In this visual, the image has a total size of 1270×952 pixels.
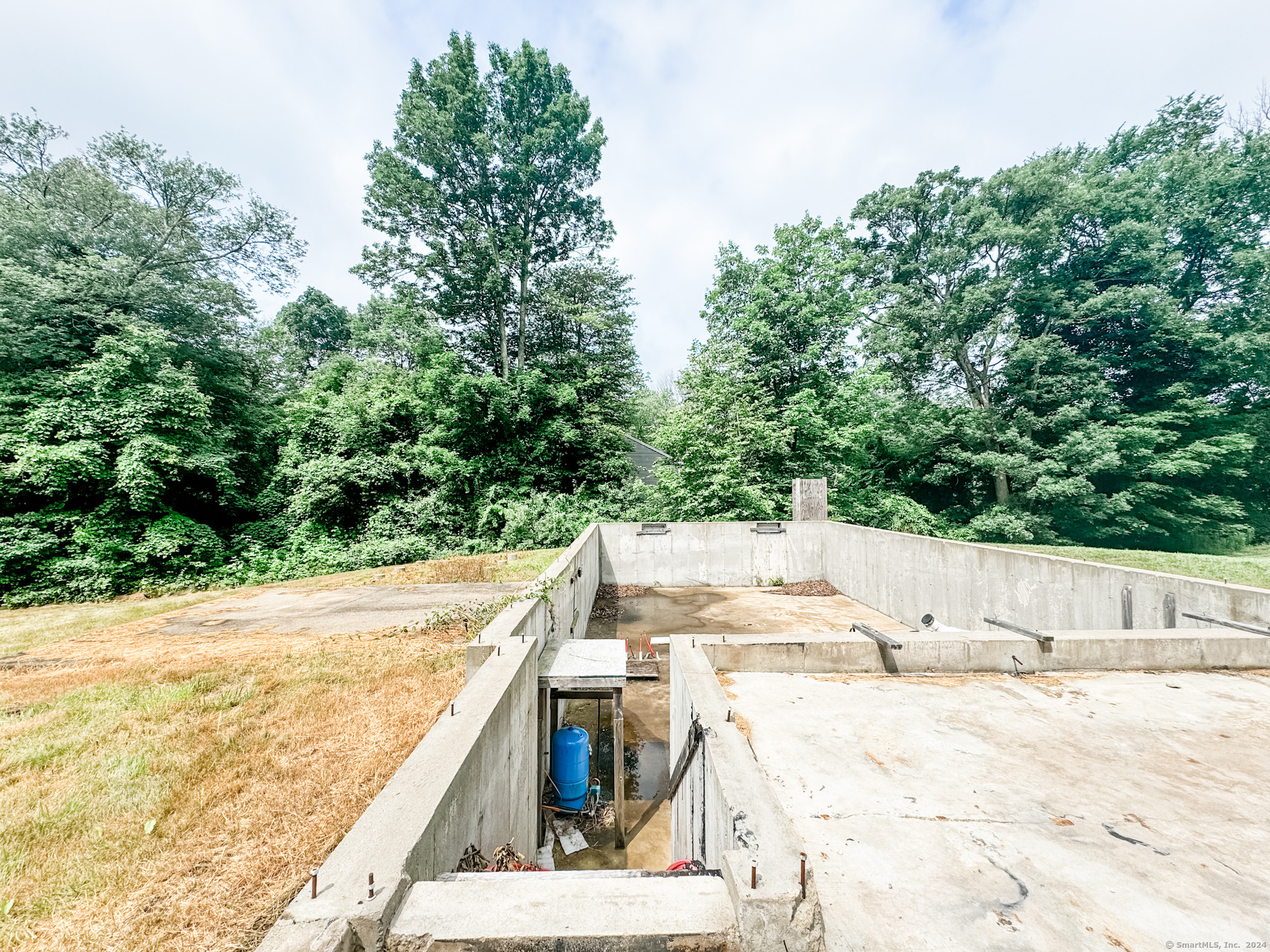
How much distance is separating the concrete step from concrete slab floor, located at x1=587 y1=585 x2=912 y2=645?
22.1ft

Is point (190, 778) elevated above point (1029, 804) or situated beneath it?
situated beneath

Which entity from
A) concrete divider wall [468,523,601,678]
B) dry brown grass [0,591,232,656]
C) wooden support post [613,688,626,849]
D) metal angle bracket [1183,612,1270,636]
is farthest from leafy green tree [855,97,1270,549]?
dry brown grass [0,591,232,656]

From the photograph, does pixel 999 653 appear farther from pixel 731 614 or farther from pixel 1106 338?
pixel 1106 338

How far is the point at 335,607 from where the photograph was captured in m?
7.26

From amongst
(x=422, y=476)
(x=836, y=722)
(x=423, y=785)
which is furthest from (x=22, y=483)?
(x=836, y=722)

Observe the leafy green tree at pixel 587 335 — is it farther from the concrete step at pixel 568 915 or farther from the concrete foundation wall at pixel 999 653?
the concrete step at pixel 568 915

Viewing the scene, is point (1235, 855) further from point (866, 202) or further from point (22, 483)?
point (866, 202)

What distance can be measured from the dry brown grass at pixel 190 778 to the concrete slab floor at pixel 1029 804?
233cm

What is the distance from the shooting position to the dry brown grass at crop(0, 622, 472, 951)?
6.08ft

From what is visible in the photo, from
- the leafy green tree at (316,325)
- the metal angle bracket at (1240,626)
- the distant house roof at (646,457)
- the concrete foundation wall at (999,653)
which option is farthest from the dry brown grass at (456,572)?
the leafy green tree at (316,325)

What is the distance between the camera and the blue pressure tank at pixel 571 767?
4.76 meters

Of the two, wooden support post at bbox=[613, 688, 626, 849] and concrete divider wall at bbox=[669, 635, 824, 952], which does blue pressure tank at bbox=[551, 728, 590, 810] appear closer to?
wooden support post at bbox=[613, 688, 626, 849]

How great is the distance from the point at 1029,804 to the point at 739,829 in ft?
5.54

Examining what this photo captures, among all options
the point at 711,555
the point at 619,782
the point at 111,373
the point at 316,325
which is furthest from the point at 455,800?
the point at 316,325
